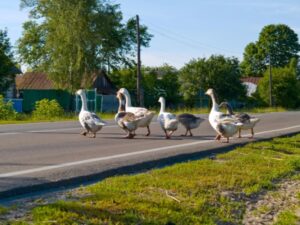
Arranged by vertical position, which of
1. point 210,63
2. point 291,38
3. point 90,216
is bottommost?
point 90,216

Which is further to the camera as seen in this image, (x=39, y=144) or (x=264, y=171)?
(x=39, y=144)

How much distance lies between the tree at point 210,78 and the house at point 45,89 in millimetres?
8567

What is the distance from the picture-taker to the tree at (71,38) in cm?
4653

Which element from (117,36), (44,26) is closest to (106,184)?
(44,26)

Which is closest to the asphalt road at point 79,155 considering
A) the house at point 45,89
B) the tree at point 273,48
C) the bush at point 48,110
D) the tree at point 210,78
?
the bush at point 48,110

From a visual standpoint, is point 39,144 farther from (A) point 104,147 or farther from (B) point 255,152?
(B) point 255,152

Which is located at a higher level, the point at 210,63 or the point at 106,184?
the point at 210,63

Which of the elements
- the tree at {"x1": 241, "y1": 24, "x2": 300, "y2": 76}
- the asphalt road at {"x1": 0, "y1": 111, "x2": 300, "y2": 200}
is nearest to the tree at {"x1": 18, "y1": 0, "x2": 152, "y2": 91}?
the asphalt road at {"x1": 0, "y1": 111, "x2": 300, "y2": 200}

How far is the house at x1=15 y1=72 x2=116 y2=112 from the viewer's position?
139 ft

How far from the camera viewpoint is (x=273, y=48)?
98062mm

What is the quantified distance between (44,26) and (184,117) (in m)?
38.4

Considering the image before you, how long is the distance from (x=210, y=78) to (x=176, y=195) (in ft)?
160

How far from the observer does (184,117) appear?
Result: 15680 mm

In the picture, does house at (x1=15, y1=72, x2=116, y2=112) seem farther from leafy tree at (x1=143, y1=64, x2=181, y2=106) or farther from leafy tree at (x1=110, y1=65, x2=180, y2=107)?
leafy tree at (x1=143, y1=64, x2=181, y2=106)
